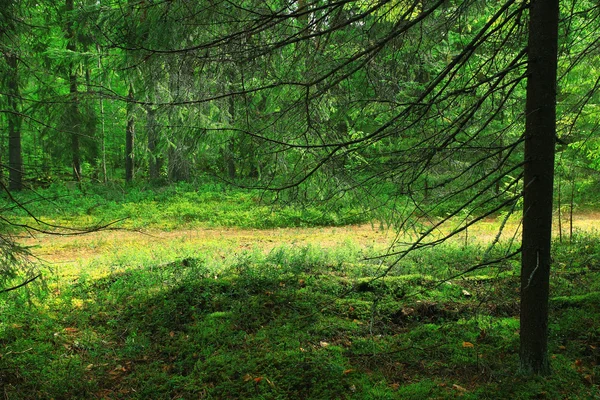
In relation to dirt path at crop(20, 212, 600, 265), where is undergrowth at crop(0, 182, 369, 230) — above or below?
above

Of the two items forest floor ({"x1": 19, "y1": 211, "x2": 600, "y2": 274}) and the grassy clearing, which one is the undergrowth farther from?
the grassy clearing

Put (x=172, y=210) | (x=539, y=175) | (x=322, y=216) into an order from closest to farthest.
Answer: (x=539, y=175) → (x=322, y=216) → (x=172, y=210)

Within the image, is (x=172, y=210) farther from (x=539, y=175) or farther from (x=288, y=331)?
(x=539, y=175)

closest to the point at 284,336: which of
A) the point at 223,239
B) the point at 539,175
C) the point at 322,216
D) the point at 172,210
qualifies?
the point at 322,216

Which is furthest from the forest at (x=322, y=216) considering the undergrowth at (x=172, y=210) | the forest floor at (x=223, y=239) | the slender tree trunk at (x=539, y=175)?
the undergrowth at (x=172, y=210)

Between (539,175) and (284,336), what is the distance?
306 centimetres

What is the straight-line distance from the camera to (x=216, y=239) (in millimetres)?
A: 12328

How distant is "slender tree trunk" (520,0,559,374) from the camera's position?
10.9ft

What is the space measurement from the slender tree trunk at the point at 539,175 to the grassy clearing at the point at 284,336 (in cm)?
33

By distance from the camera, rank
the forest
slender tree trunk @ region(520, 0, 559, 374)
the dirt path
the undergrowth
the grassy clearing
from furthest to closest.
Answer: the undergrowth → the dirt path → the grassy clearing → the forest → slender tree trunk @ region(520, 0, 559, 374)

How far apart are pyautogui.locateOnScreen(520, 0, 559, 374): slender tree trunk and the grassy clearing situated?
334 mm

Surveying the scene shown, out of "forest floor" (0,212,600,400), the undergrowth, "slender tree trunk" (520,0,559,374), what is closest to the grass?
"forest floor" (0,212,600,400)

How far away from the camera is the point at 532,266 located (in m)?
3.43

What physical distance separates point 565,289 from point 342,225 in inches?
370
